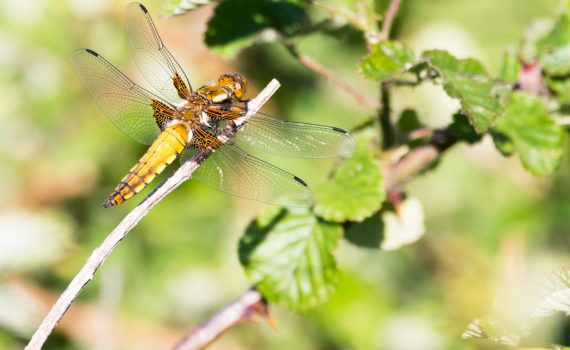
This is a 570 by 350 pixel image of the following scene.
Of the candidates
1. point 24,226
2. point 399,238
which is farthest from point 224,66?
point 399,238

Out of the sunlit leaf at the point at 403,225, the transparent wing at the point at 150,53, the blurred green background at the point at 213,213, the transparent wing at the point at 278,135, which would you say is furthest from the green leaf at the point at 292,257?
the blurred green background at the point at 213,213

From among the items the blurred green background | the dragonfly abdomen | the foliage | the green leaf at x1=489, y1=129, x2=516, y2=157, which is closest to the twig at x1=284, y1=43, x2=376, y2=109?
the foliage

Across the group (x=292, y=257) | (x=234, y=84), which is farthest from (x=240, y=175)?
(x=292, y=257)

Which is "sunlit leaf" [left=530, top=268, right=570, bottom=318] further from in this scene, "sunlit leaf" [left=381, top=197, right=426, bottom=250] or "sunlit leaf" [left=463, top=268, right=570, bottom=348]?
"sunlit leaf" [left=381, top=197, right=426, bottom=250]

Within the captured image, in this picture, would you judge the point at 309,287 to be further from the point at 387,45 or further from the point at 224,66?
the point at 224,66

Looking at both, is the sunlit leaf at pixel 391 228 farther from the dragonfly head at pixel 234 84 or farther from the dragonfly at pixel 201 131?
the dragonfly head at pixel 234 84
